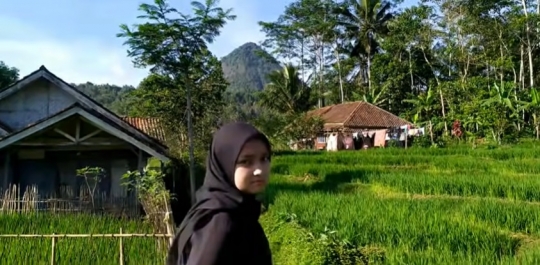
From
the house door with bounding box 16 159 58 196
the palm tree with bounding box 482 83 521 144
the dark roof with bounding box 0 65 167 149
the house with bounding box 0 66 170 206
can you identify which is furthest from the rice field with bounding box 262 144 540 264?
the palm tree with bounding box 482 83 521 144

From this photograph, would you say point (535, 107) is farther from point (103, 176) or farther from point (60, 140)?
point (60, 140)

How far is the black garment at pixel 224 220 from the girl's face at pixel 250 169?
0.06ft

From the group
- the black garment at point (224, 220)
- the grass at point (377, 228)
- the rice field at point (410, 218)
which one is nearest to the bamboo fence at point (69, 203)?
the grass at point (377, 228)

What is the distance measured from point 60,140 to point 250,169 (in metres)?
9.98

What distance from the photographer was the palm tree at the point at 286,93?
36.2m

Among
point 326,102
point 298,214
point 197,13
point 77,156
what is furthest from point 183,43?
point 326,102

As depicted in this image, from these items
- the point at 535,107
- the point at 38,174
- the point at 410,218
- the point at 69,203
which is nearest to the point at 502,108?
the point at 535,107

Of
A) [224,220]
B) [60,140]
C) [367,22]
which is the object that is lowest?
[224,220]

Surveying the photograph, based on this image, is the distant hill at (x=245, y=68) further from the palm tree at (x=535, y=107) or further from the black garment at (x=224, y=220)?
the black garment at (x=224, y=220)

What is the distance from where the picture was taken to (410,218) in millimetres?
7621

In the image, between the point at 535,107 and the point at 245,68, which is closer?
the point at 535,107

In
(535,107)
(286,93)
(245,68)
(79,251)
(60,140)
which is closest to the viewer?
(79,251)

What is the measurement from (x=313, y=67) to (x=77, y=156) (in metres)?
32.5

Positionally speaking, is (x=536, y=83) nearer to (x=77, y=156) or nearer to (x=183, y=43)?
(x=183, y=43)
